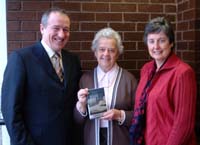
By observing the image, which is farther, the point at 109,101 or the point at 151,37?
the point at 109,101

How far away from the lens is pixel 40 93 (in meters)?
2.14

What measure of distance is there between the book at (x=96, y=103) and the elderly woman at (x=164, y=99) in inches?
9.3

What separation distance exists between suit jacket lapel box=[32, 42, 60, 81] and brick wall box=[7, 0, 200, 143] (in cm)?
61

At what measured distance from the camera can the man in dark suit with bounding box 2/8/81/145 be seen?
6.76 ft

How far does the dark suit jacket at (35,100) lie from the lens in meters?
2.06

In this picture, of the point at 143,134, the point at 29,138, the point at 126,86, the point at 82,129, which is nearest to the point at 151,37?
the point at 126,86

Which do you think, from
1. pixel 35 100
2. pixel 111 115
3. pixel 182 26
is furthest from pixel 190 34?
pixel 35 100

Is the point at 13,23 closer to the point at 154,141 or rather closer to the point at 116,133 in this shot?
the point at 116,133

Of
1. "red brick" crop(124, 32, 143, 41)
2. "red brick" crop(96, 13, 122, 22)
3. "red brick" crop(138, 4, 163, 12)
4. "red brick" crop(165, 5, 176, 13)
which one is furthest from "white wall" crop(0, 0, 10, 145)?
"red brick" crop(165, 5, 176, 13)

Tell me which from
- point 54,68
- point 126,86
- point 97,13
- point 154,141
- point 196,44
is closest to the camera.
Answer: point 154,141

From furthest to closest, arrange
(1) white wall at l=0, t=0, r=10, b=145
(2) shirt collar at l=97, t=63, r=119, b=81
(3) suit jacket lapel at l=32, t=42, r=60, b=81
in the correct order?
(1) white wall at l=0, t=0, r=10, b=145 < (2) shirt collar at l=97, t=63, r=119, b=81 < (3) suit jacket lapel at l=32, t=42, r=60, b=81

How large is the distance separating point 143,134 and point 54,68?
768mm

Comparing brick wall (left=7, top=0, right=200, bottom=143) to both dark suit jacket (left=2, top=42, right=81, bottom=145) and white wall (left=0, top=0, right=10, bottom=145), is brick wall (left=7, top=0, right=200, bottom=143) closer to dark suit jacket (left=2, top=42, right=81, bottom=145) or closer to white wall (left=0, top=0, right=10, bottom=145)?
white wall (left=0, top=0, right=10, bottom=145)

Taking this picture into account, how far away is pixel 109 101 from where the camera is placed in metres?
2.37
